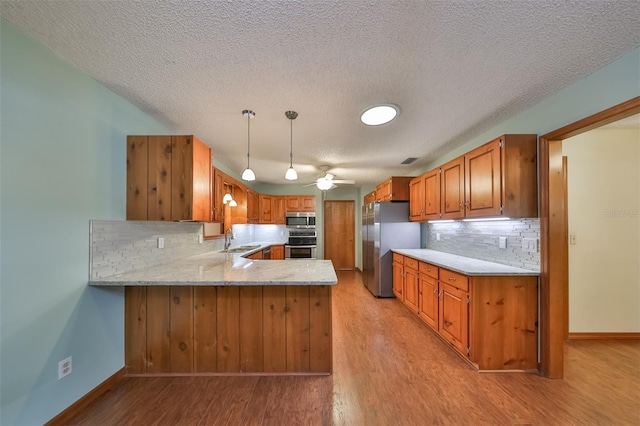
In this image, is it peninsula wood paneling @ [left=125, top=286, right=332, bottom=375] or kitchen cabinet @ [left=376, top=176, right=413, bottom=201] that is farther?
kitchen cabinet @ [left=376, top=176, right=413, bottom=201]

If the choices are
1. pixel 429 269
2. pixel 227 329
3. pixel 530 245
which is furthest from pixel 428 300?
pixel 227 329

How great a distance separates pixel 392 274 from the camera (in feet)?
13.7

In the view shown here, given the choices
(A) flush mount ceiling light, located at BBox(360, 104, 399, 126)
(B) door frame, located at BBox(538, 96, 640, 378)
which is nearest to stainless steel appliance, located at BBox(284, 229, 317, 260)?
(A) flush mount ceiling light, located at BBox(360, 104, 399, 126)

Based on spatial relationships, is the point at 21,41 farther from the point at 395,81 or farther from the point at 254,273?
the point at 395,81

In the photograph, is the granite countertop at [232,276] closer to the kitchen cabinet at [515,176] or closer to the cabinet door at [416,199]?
the kitchen cabinet at [515,176]

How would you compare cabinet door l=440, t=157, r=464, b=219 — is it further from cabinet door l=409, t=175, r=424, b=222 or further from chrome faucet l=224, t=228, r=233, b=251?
chrome faucet l=224, t=228, r=233, b=251

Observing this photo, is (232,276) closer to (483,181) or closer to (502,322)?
(502,322)

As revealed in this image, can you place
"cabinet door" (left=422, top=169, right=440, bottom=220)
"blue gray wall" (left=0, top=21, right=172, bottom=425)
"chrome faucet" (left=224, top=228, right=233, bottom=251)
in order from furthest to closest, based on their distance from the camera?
1. "chrome faucet" (left=224, top=228, right=233, bottom=251)
2. "cabinet door" (left=422, top=169, right=440, bottom=220)
3. "blue gray wall" (left=0, top=21, right=172, bottom=425)

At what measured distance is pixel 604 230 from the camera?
263 centimetres

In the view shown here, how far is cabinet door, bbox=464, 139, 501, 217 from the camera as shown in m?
2.20

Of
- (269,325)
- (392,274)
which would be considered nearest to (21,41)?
(269,325)

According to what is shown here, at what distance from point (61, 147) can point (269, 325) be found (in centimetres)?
201

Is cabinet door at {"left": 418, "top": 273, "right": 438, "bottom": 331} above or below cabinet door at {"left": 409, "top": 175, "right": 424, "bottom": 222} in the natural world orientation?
below

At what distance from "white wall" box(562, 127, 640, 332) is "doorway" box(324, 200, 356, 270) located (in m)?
4.67
